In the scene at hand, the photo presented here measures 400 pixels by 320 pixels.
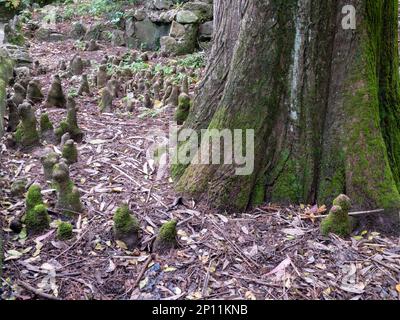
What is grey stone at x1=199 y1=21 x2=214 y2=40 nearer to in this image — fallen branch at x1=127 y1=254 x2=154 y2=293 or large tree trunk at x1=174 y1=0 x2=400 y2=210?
large tree trunk at x1=174 y1=0 x2=400 y2=210

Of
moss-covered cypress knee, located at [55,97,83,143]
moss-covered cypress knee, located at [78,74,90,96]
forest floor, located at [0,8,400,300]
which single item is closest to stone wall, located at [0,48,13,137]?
moss-covered cypress knee, located at [55,97,83,143]

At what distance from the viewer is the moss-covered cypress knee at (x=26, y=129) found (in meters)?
4.96

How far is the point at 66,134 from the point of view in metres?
4.87

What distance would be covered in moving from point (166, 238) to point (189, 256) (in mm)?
224


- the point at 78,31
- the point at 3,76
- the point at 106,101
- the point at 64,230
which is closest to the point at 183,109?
the point at 106,101

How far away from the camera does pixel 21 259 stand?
3.25 m

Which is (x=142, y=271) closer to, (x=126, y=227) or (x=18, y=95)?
(x=126, y=227)

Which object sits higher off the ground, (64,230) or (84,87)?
(84,87)

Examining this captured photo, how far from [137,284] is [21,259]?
2.96 ft

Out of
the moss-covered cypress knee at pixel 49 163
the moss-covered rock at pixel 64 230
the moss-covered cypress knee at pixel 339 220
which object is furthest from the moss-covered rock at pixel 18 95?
the moss-covered cypress knee at pixel 339 220

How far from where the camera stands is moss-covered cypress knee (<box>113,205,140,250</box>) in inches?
135

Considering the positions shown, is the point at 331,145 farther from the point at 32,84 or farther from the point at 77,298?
the point at 32,84

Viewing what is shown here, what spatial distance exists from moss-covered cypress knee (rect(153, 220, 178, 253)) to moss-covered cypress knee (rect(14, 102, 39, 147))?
94.2 inches

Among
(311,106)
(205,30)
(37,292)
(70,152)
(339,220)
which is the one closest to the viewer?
(37,292)
